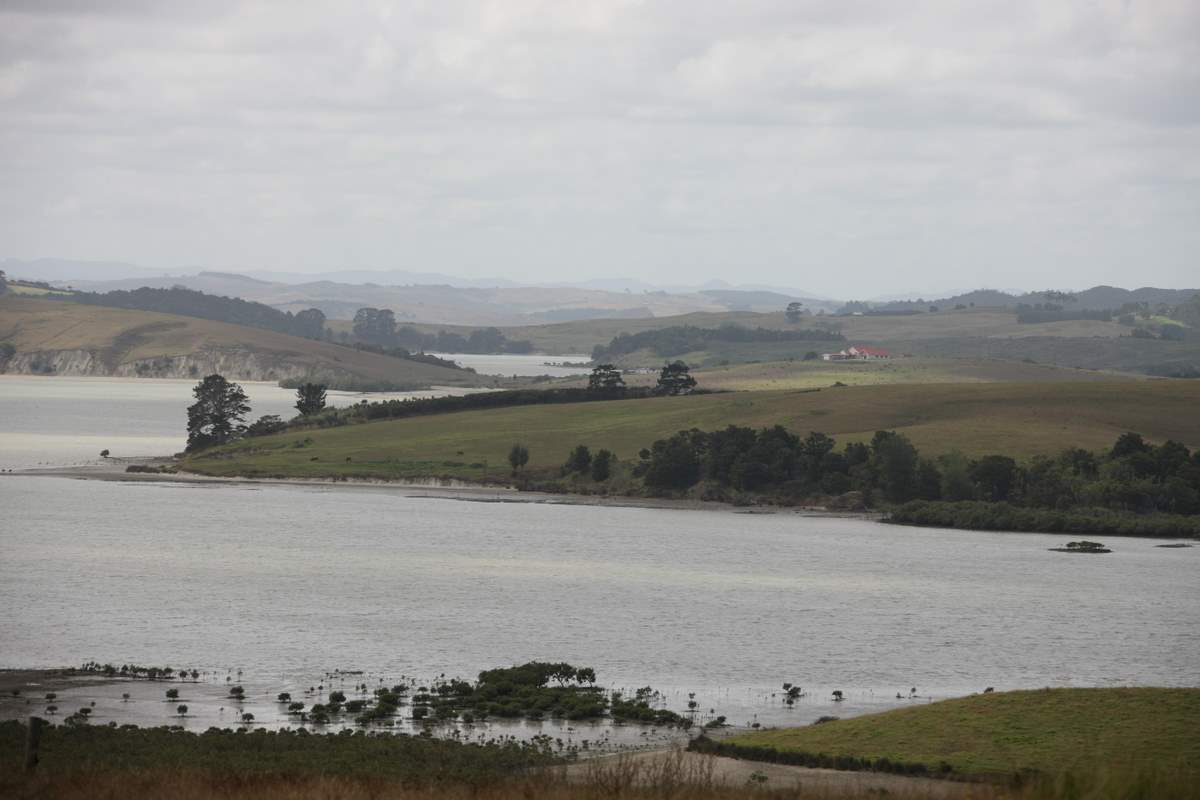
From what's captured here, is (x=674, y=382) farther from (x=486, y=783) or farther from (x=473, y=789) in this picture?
(x=473, y=789)

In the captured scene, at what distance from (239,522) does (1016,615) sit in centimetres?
5161

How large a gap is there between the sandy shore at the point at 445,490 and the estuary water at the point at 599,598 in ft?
15.1

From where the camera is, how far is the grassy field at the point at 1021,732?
129 feet

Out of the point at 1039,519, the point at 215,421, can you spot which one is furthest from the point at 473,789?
the point at 215,421

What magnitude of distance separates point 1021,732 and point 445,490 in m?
90.9

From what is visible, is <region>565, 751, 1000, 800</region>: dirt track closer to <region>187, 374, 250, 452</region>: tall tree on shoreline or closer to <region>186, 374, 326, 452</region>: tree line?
<region>186, 374, 326, 452</region>: tree line

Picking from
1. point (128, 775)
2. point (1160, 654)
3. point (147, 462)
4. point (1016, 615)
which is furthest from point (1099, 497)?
point (128, 775)

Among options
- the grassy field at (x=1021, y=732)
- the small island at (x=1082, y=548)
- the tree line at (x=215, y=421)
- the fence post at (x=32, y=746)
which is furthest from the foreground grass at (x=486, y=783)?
the tree line at (x=215, y=421)

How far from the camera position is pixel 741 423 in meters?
143

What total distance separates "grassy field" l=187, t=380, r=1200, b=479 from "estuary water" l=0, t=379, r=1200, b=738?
20171mm

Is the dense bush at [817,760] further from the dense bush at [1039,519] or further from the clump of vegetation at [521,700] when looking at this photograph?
the dense bush at [1039,519]

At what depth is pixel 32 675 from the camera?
52094 millimetres

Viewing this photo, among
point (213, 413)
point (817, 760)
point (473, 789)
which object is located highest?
point (213, 413)

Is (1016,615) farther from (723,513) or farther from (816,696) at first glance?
(723,513)
